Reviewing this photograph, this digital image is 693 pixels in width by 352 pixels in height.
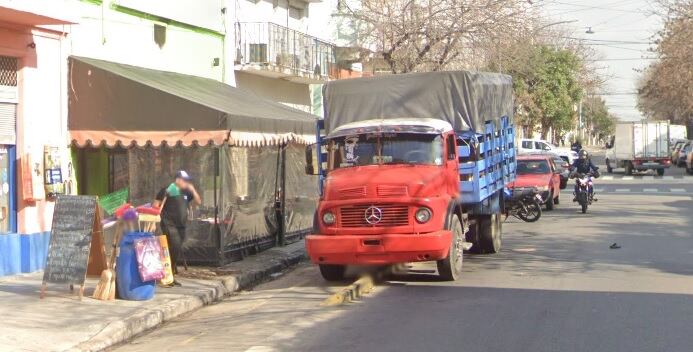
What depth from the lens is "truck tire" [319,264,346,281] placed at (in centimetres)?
1312

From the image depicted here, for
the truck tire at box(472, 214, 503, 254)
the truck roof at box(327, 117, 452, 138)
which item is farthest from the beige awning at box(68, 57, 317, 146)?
the truck tire at box(472, 214, 503, 254)

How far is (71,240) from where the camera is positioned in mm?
11289

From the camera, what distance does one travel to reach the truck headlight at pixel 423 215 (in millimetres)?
12172

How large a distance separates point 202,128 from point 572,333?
7010 millimetres

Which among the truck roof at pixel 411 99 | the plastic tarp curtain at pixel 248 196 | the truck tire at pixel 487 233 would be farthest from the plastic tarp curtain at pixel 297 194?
the truck tire at pixel 487 233

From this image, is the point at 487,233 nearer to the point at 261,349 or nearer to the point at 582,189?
the point at 261,349

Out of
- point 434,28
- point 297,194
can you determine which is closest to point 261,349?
point 297,194

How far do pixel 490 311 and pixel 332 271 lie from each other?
3416 mm

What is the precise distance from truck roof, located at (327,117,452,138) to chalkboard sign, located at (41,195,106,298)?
3.98m

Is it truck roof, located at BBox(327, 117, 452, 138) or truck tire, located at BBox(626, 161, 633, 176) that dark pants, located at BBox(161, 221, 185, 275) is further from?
truck tire, located at BBox(626, 161, 633, 176)

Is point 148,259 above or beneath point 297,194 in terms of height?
beneath

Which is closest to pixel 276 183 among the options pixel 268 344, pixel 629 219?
pixel 268 344

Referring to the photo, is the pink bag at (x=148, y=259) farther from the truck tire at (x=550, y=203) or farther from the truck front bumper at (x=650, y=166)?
the truck front bumper at (x=650, y=166)

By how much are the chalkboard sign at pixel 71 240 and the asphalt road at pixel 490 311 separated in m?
1.47
